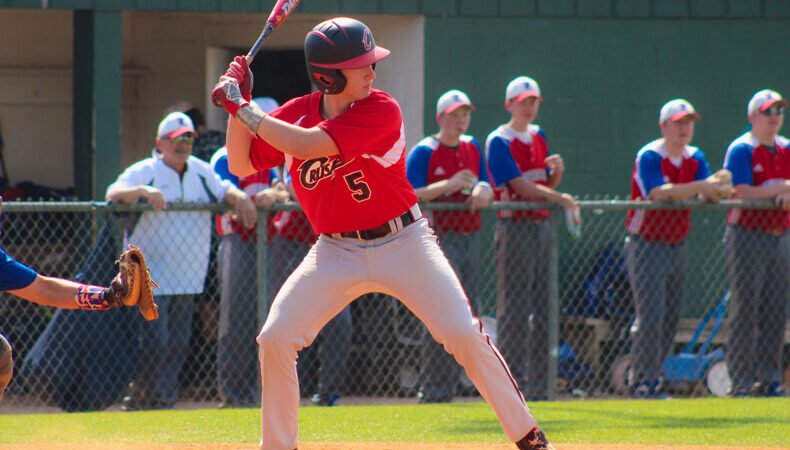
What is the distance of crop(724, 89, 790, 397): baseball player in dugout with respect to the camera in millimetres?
8797

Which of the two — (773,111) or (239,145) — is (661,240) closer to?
(773,111)

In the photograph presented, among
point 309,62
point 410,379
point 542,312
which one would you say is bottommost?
point 410,379

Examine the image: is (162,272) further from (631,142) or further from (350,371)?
(631,142)

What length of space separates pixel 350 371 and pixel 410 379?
Answer: 0.50 metres

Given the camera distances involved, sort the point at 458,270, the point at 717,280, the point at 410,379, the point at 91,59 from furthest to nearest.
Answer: the point at 717,280, the point at 91,59, the point at 410,379, the point at 458,270

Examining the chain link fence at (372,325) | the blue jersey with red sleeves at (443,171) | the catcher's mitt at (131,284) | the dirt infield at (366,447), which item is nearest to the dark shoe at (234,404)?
the chain link fence at (372,325)

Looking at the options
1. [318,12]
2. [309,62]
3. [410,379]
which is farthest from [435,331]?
[318,12]

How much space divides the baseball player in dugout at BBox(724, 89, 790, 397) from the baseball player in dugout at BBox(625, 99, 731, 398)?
375mm

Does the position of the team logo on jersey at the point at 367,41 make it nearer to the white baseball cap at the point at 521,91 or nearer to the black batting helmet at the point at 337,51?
the black batting helmet at the point at 337,51

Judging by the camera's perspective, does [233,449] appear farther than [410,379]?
No

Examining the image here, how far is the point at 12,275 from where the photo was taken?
221 inches

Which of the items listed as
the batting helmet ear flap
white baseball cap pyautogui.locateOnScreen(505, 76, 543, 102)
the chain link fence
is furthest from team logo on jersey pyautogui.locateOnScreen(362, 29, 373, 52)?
white baseball cap pyautogui.locateOnScreen(505, 76, 543, 102)

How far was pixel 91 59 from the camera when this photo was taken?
10.5m

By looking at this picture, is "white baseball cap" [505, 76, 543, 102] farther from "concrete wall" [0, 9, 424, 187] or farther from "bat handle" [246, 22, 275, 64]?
"bat handle" [246, 22, 275, 64]
